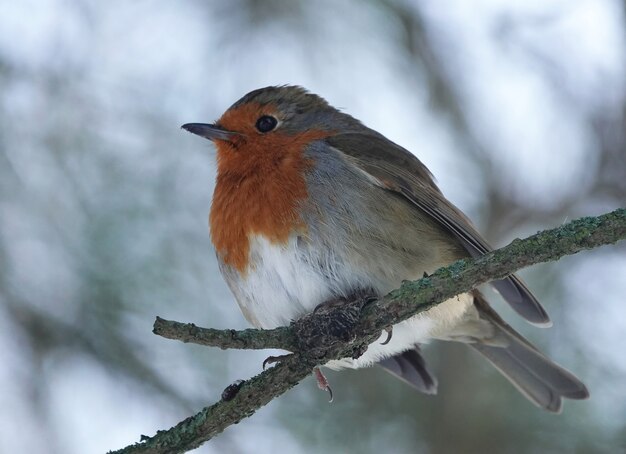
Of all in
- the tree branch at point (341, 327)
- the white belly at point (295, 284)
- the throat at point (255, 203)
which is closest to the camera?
the tree branch at point (341, 327)

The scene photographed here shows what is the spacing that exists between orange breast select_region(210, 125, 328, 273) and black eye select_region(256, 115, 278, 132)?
0.27ft

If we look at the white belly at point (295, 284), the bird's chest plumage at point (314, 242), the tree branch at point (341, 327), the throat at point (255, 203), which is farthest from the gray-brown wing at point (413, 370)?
the tree branch at point (341, 327)

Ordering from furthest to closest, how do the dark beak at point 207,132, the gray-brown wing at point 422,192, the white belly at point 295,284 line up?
the dark beak at point 207,132
the gray-brown wing at point 422,192
the white belly at point 295,284

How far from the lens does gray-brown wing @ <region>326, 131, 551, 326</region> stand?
4.14 metres

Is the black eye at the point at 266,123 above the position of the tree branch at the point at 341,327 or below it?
above

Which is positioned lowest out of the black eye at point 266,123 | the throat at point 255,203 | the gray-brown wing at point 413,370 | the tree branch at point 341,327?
the tree branch at point 341,327

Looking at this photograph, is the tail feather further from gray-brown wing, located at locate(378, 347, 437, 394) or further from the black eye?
the black eye

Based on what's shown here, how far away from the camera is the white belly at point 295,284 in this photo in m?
3.74

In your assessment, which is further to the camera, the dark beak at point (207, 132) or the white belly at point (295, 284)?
the dark beak at point (207, 132)

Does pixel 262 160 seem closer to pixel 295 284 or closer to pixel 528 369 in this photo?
pixel 295 284

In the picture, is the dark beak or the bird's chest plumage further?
the dark beak

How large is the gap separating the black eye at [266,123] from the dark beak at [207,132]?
16 cm

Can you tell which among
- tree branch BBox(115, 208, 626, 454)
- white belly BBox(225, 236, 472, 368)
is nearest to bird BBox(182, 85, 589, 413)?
white belly BBox(225, 236, 472, 368)

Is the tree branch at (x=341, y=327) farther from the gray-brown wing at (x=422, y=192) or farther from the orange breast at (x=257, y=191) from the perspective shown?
the gray-brown wing at (x=422, y=192)
